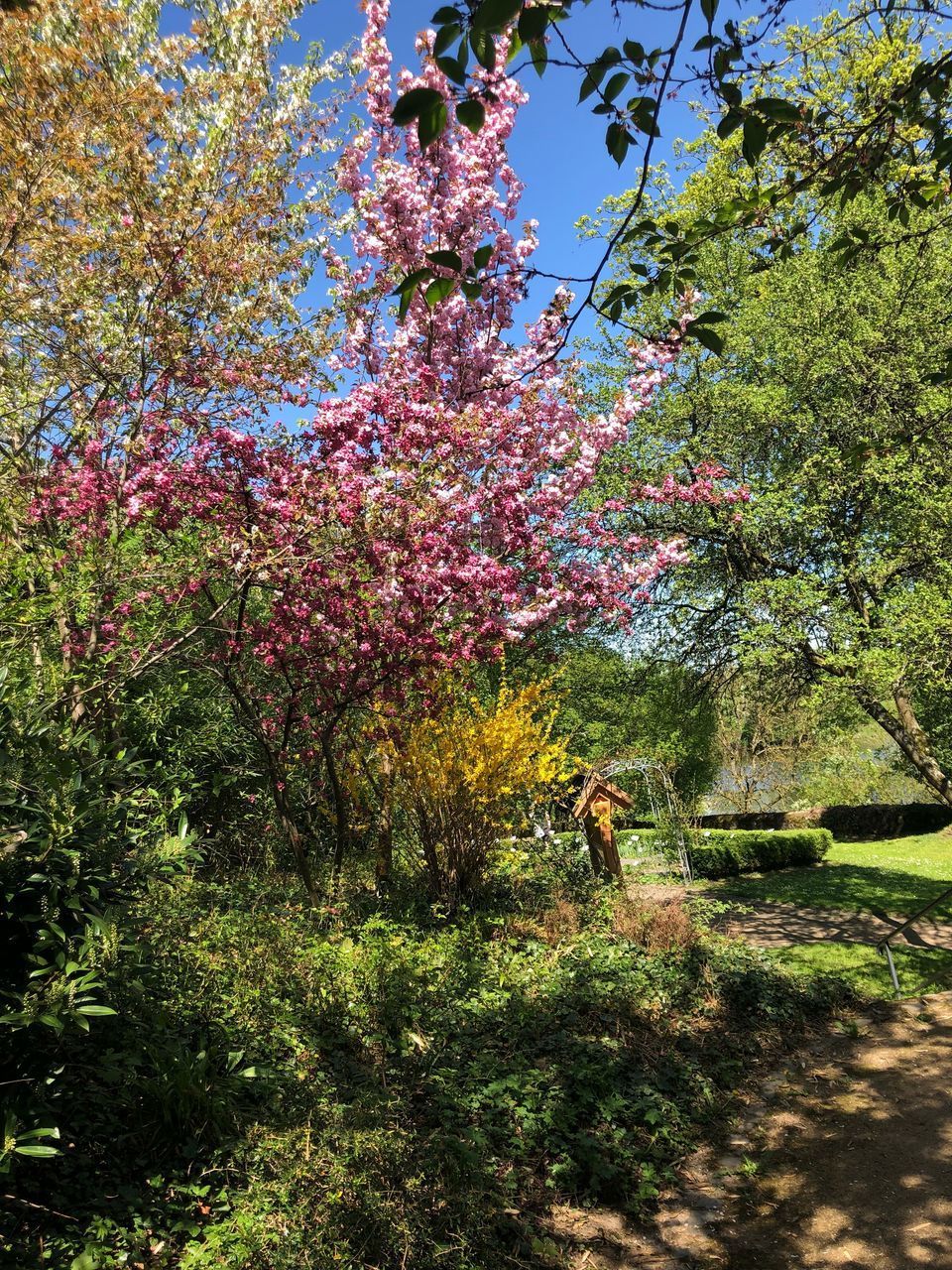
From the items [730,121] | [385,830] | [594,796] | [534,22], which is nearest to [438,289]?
→ [534,22]

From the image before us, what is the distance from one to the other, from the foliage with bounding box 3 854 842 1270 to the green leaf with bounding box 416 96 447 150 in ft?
11.3

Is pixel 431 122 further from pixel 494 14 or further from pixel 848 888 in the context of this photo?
pixel 848 888

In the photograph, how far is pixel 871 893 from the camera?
38.9ft

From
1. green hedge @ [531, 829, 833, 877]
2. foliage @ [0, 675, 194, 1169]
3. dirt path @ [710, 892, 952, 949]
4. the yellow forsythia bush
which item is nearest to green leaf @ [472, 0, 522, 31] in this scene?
foliage @ [0, 675, 194, 1169]

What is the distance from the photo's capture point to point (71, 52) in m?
5.10

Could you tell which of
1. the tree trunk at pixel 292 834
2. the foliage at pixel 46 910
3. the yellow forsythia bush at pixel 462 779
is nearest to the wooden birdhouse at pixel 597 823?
the yellow forsythia bush at pixel 462 779

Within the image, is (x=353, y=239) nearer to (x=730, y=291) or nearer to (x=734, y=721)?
(x=730, y=291)

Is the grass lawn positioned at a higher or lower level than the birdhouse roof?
lower

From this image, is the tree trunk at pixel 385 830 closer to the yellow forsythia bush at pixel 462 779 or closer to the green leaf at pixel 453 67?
the yellow forsythia bush at pixel 462 779

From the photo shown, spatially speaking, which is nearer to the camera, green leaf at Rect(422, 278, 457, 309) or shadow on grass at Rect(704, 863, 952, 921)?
green leaf at Rect(422, 278, 457, 309)

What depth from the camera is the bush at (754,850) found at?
15.7 metres

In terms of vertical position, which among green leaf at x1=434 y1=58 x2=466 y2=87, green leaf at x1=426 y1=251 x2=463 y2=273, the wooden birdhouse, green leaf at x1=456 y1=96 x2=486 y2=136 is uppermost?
green leaf at x1=434 y1=58 x2=466 y2=87

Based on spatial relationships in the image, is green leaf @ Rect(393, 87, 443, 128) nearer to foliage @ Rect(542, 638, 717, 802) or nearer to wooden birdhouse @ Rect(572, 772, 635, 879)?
wooden birdhouse @ Rect(572, 772, 635, 879)

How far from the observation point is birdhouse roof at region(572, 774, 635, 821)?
948cm
